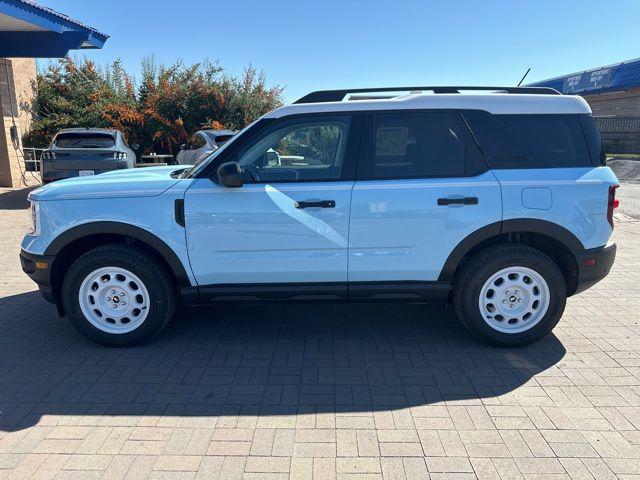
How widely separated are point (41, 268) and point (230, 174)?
1.76 metres

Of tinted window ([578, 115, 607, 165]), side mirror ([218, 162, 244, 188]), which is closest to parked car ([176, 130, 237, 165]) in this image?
side mirror ([218, 162, 244, 188])

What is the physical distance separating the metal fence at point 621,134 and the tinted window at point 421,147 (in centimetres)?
2581

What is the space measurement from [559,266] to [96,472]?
3.71 meters

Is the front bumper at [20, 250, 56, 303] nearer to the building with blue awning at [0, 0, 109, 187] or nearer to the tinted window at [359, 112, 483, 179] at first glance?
the tinted window at [359, 112, 483, 179]

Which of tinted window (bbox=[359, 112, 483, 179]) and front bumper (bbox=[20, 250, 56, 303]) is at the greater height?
tinted window (bbox=[359, 112, 483, 179])

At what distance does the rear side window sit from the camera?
10.6 meters

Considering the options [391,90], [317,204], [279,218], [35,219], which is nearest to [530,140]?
[391,90]

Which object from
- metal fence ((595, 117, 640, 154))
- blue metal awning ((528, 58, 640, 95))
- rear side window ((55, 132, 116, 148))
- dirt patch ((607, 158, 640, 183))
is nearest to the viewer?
rear side window ((55, 132, 116, 148))

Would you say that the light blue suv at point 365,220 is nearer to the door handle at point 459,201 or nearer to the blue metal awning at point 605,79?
the door handle at point 459,201

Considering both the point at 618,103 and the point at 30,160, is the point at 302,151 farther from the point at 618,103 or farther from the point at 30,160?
the point at 618,103

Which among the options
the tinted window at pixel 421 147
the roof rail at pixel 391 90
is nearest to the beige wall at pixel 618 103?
the roof rail at pixel 391 90

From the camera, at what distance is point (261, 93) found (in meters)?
20.9

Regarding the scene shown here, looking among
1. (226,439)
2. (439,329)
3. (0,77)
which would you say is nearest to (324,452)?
(226,439)

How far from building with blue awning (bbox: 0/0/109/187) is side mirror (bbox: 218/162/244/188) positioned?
8.54 metres
